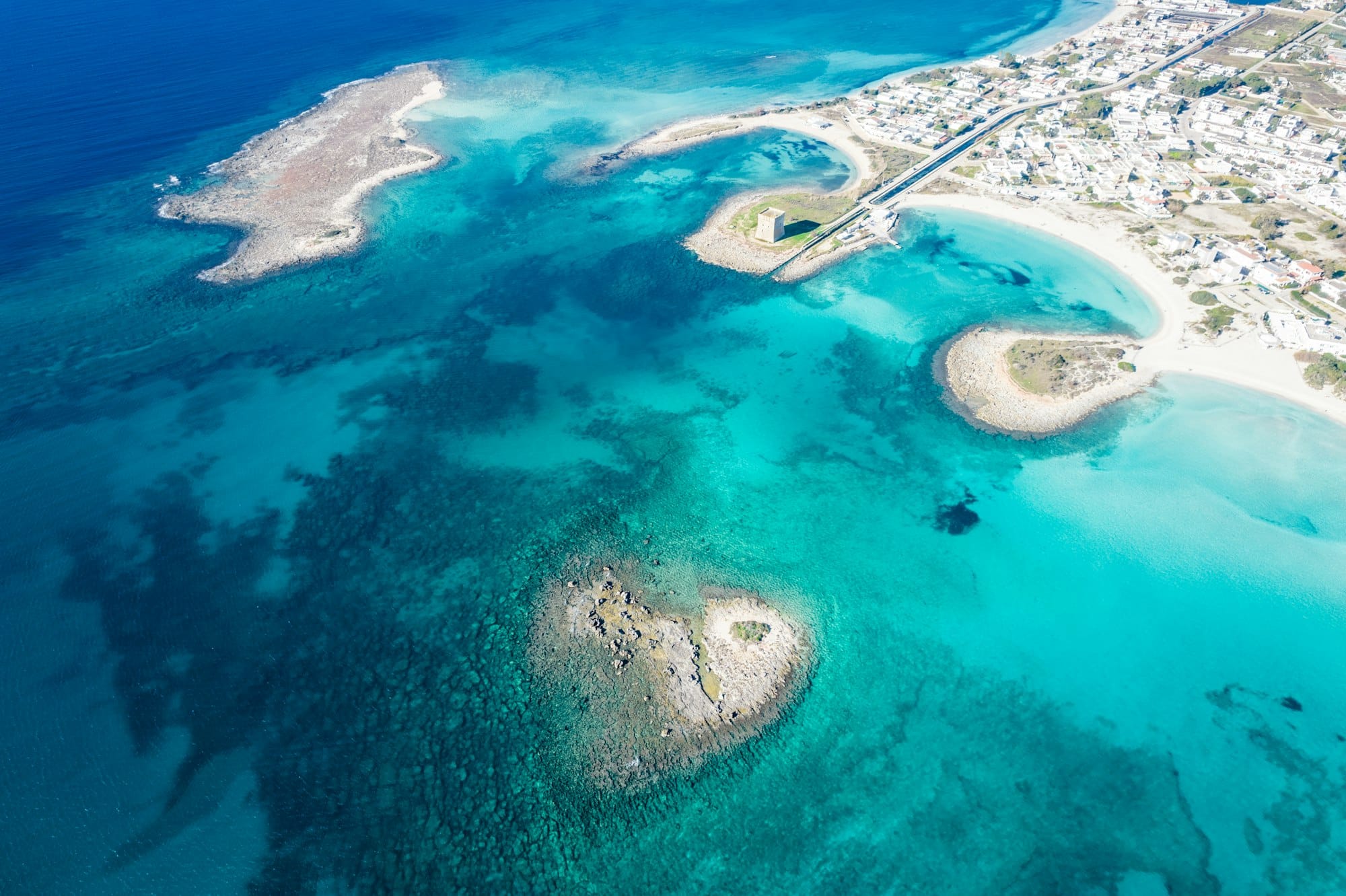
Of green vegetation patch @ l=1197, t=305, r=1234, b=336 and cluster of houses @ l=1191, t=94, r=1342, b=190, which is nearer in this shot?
green vegetation patch @ l=1197, t=305, r=1234, b=336

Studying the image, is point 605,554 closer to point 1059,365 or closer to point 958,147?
point 1059,365

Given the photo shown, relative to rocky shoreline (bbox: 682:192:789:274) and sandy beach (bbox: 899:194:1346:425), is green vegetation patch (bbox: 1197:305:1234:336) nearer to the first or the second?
sandy beach (bbox: 899:194:1346:425)

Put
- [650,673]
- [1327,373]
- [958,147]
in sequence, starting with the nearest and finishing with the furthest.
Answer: [650,673], [1327,373], [958,147]

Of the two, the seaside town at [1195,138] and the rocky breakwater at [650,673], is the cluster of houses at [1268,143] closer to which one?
the seaside town at [1195,138]

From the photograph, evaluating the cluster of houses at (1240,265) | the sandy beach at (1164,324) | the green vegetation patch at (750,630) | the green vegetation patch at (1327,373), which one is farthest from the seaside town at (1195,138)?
the green vegetation patch at (750,630)

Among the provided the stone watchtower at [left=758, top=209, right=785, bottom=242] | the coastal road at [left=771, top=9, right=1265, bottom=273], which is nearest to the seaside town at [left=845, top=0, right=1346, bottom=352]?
the coastal road at [left=771, top=9, right=1265, bottom=273]

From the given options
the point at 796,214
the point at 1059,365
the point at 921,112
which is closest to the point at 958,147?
the point at 921,112

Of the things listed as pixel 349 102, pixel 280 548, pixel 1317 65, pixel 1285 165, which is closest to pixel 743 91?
pixel 349 102
